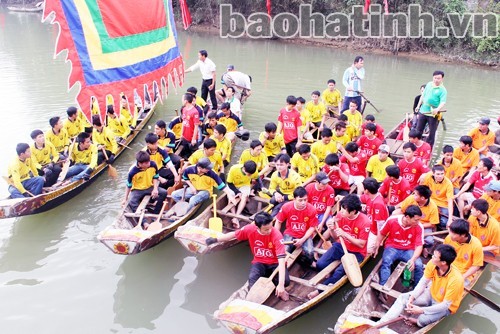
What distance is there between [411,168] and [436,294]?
2.61 m

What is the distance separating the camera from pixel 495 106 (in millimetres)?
13383

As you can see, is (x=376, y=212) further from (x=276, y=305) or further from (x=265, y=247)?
(x=276, y=305)

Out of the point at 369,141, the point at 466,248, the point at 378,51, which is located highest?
the point at 378,51

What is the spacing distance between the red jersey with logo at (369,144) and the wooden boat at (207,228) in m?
2.21

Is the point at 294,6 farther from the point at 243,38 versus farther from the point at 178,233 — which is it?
the point at 178,233

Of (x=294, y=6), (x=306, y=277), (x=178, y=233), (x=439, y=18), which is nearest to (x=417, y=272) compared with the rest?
(x=306, y=277)

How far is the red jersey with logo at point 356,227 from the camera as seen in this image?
16.8 feet

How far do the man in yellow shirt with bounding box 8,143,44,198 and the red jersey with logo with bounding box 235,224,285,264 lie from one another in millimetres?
3627

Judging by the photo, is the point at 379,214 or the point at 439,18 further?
the point at 439,18

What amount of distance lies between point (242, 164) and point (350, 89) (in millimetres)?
4382

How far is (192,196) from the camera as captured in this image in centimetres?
666

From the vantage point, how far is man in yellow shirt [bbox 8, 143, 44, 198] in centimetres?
652

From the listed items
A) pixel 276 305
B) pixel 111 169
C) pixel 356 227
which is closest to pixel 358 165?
pixel 356 227

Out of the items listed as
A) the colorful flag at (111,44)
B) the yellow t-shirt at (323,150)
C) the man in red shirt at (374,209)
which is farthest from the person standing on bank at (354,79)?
the colorful flag at (111,44)
